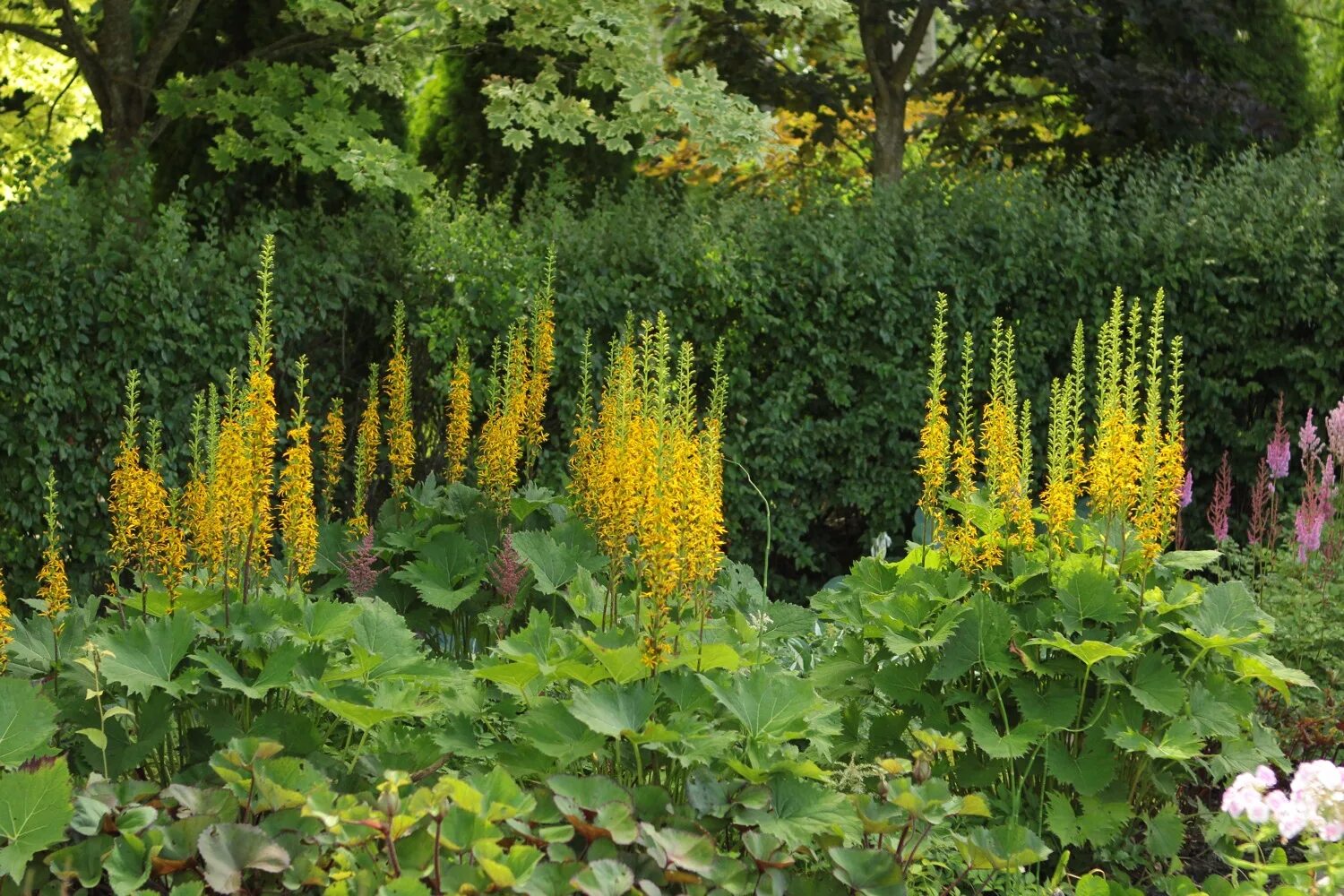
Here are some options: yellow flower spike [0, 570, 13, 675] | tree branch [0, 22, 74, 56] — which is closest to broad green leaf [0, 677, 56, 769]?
yellow flower spike [0, 570, 13, 675]

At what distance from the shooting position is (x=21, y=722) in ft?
8.99

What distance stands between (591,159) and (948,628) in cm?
583

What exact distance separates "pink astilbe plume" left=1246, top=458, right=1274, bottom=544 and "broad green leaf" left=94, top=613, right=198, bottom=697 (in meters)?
4.23

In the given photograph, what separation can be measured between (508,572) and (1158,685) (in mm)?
1720

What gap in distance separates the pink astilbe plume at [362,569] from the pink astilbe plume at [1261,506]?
3.54 meters

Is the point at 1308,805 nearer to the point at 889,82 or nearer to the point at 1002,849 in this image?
the point at 1002,849

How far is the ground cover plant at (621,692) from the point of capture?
8.84 feet

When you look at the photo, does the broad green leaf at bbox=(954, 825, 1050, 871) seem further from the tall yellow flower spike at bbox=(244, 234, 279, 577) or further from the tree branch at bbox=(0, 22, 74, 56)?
the tree branch at bbox=(0, 22, 74, 56)

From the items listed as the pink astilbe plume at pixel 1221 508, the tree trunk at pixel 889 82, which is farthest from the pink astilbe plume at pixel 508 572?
the tree trunk at pixel 889 82

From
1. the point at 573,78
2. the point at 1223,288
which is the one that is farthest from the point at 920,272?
the point at 573,78

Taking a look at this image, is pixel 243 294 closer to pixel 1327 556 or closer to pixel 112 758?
pixel 112 758

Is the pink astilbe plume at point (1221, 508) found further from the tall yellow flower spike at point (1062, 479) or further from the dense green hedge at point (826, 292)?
the tall yellow flower spike at point (1062, 479)

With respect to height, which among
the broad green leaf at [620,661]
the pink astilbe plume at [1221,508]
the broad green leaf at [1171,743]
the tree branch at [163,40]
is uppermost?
the tree branch at [163,40]

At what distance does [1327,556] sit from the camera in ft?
17.8
